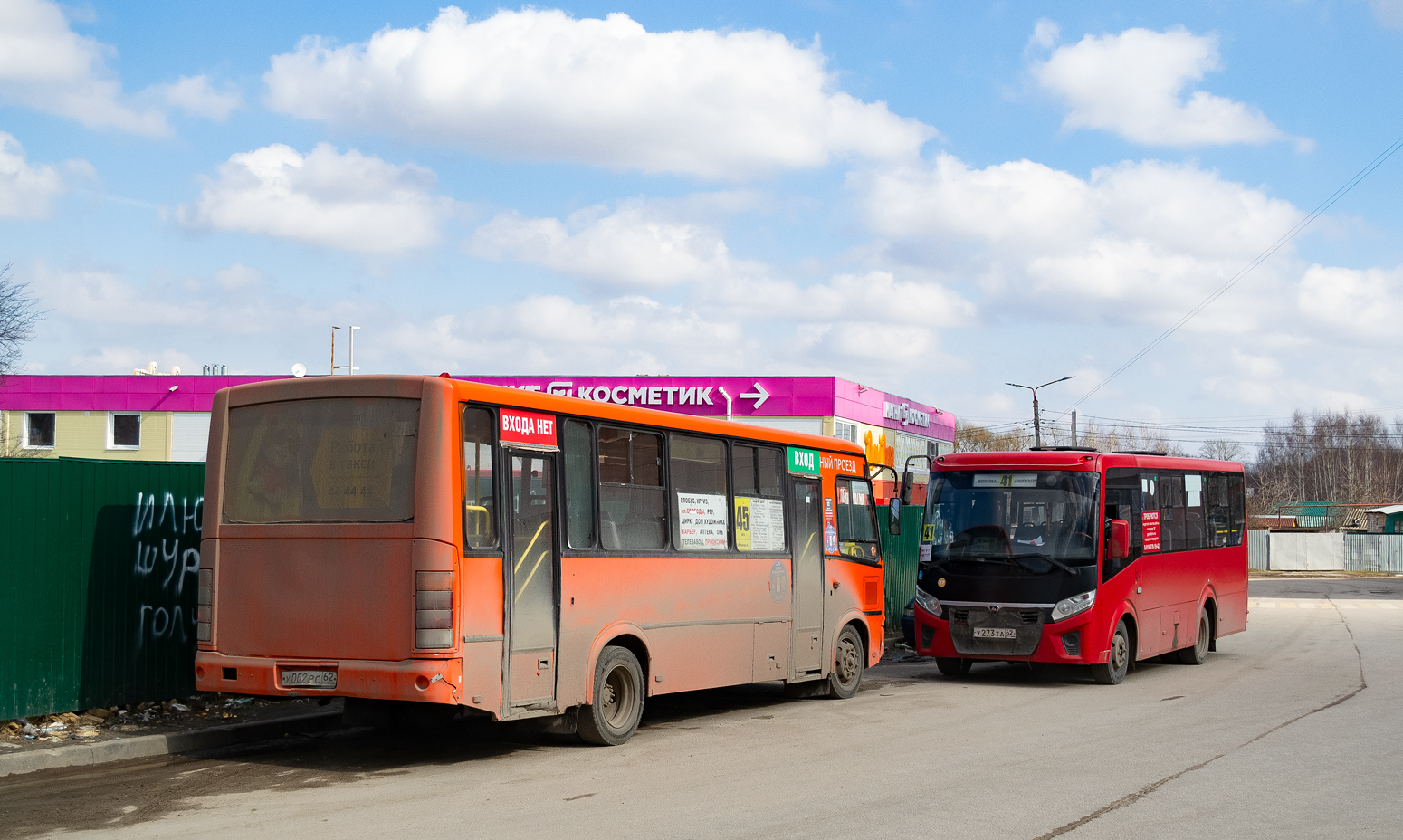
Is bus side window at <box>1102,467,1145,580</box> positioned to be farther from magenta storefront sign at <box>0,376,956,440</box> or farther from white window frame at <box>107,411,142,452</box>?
white window frame at <box>107,411,142,452</box>

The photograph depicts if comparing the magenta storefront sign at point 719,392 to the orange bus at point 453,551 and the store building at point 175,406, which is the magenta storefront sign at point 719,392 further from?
the orange bus at point 453,551

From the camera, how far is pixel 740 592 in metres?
12.4

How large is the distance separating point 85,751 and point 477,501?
335 cm

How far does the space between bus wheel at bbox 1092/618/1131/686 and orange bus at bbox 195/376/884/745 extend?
6281 millimetres

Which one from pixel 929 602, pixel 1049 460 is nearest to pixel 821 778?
pixel 929 602

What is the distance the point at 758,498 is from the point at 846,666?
2620 millimetres

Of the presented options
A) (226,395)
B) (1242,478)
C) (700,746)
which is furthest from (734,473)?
(1242,478)

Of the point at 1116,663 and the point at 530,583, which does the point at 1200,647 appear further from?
the point at 530,583

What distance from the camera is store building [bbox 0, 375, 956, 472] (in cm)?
5169

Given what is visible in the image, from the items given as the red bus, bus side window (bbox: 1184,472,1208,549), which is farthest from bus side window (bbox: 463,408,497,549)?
bus side window (bbox: 1184,472,1208,549)

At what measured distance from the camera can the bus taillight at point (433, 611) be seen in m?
8.83

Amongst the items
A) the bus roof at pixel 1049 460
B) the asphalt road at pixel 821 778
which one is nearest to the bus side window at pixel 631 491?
the asphalt road at pixel 821 778

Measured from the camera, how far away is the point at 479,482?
9.34m

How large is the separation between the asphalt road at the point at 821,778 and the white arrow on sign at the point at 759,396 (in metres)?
37.3
